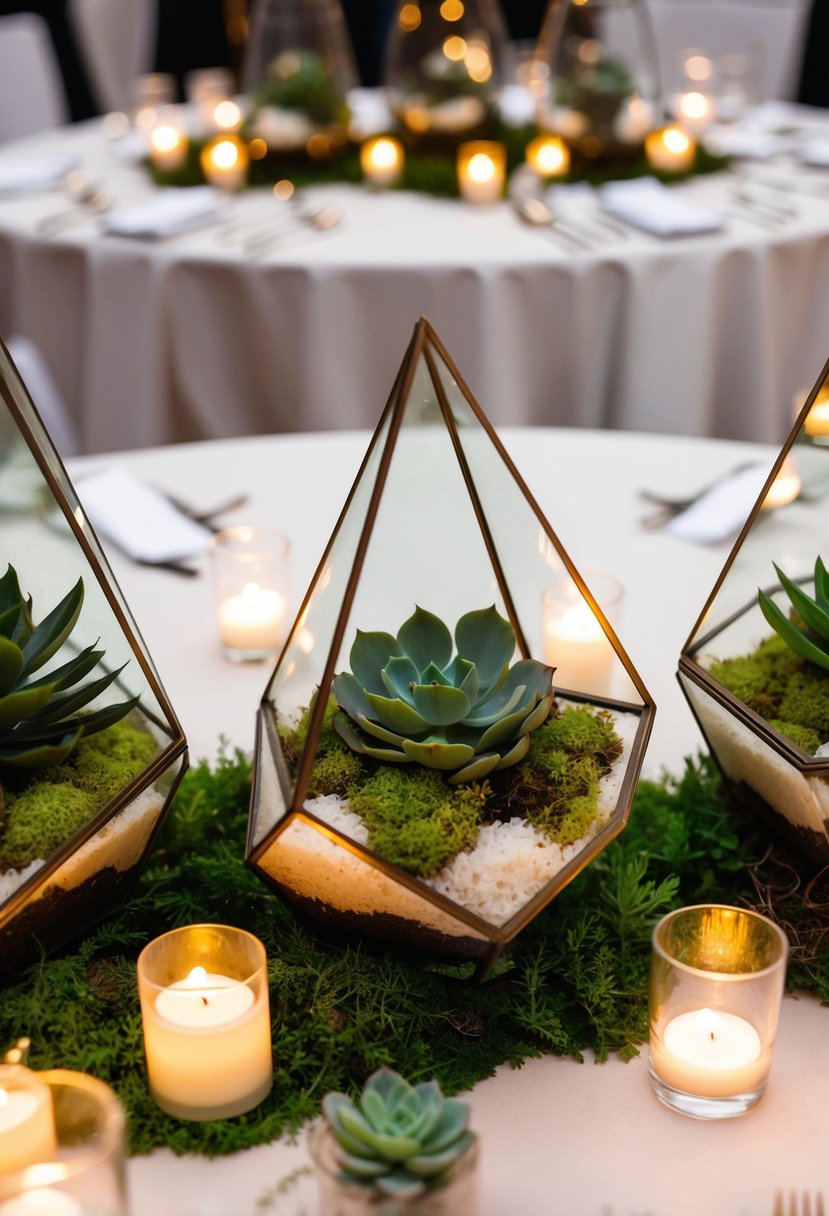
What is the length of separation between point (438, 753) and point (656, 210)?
188cm

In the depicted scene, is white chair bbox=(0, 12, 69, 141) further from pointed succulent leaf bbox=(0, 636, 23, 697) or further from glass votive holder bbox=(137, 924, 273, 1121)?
glass votive holder bbox=(137, 924, 273, 1121)

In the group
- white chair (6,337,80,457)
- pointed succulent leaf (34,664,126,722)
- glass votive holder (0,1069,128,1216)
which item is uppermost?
pointed succulent leaf (34,664,126,722)

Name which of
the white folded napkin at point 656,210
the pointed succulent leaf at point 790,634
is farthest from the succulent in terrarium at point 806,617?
the white folded napkin at point 656,210

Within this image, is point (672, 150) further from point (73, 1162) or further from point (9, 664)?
point (73, 1162)

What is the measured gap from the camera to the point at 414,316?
7.38 feet

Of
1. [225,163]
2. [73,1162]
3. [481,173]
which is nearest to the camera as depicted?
[73,1162]

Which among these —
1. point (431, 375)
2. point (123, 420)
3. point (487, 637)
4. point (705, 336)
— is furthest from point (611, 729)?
point (123, 420)

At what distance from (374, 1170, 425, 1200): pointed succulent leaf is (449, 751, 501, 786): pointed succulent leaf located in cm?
25

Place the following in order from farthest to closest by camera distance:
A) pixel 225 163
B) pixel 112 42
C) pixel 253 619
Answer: pixel 112 42
pixel 225 163
pixel 253 619

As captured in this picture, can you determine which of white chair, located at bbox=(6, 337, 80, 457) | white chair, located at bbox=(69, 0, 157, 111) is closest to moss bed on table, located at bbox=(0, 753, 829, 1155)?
white chair, located at bbox=(6, 337, 80, 457)

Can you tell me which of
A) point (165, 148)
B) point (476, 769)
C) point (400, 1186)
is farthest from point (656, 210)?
point (400, 1186)

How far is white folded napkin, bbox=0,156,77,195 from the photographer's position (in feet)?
8.81

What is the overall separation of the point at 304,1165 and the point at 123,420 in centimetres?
204

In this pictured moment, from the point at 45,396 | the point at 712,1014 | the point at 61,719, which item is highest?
the point at 61,719
